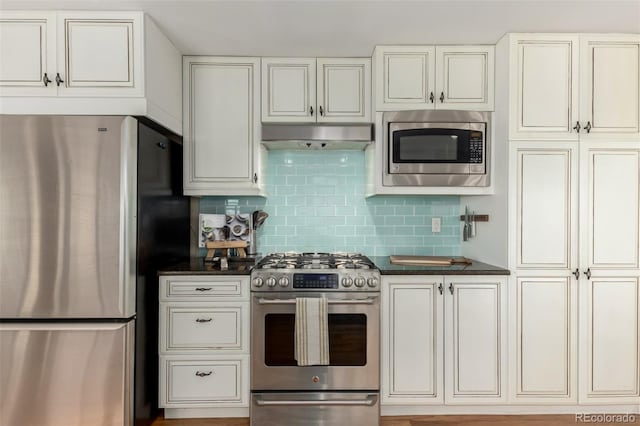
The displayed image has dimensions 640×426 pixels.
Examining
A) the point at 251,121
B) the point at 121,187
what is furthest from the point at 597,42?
the point at 121,187

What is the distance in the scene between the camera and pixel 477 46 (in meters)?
2.57

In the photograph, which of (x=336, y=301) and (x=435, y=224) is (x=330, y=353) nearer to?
(x=336, y=301)

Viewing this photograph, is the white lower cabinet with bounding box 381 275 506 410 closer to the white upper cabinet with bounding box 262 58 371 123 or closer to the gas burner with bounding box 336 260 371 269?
the gas burner with bounding box 336 260 371 269

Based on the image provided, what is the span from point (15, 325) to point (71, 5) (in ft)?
5.78

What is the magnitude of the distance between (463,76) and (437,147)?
20.4 inches

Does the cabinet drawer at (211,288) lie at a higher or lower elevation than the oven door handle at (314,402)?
higher

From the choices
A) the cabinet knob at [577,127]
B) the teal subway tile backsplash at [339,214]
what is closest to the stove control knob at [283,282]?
the teal subway tile backsplash at [339,214]

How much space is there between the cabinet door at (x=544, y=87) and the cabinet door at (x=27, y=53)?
2753mm

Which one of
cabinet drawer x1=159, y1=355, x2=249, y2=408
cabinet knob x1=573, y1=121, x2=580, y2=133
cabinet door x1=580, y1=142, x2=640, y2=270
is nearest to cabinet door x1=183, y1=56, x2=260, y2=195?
cabinet drawer x1=159, y1=355, x2=249, y2=408

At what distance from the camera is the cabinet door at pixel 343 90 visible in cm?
269

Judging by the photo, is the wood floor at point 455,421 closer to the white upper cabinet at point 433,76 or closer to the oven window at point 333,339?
the oven window at point 333,339

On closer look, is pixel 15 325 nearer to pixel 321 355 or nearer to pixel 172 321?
pixel 172 321

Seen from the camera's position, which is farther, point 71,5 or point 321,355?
point 321,355

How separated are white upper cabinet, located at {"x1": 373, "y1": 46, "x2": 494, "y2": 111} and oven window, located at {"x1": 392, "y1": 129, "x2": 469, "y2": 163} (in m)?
0.18
